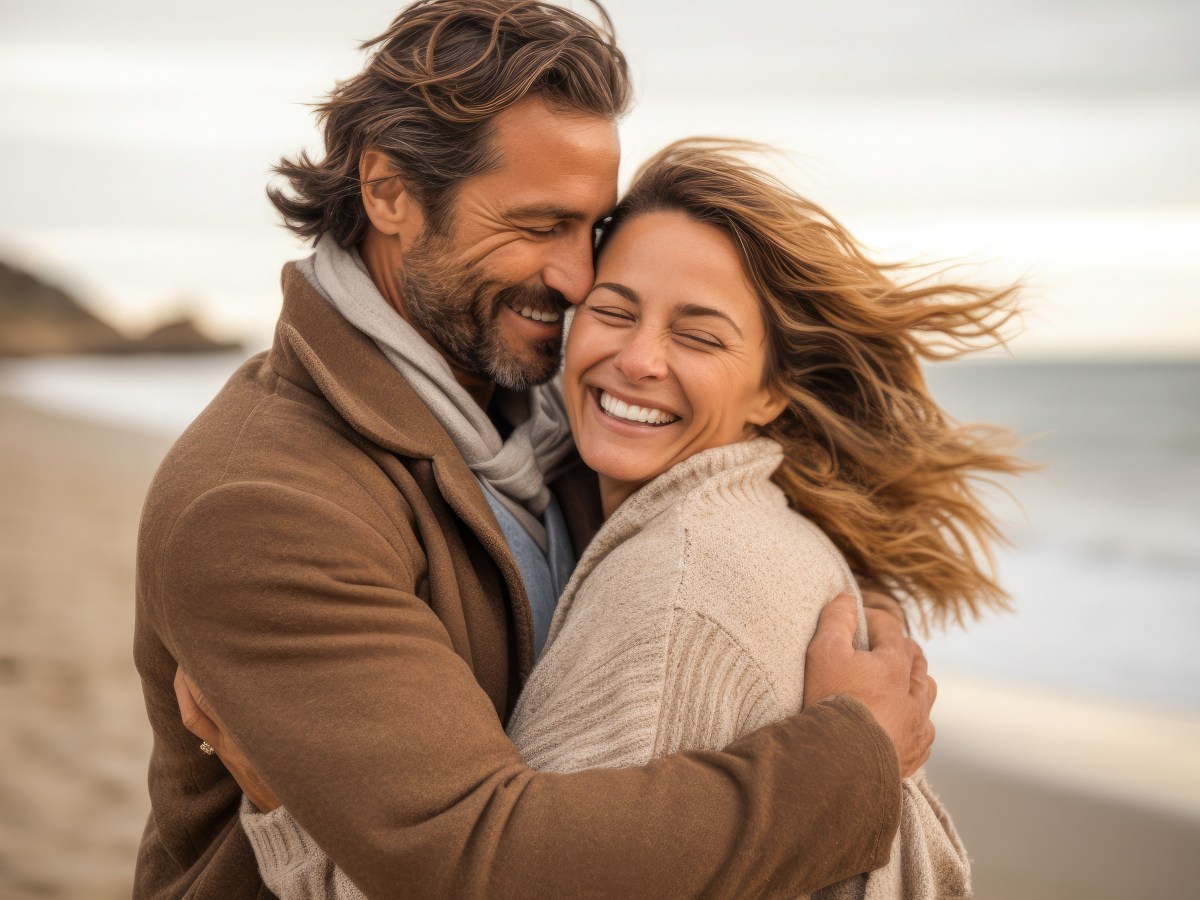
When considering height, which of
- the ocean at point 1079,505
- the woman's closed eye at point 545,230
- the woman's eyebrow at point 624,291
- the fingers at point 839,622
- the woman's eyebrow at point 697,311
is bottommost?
the ocean at point 1079,505

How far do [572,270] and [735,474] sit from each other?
2.02ft

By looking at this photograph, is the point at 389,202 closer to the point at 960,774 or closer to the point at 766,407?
the point at 766,407

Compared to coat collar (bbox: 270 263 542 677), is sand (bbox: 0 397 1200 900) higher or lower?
lower

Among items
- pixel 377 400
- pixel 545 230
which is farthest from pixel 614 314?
pixel 377 400

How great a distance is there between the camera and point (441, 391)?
93.2 inches

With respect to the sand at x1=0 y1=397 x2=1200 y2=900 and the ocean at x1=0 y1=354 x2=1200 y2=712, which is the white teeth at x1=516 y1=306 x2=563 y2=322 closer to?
the ocean at x1=0 y1=354 x2=1200 y2=712

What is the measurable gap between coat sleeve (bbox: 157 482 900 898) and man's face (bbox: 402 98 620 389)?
0.78 meters

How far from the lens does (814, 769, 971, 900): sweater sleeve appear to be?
201 centimetres

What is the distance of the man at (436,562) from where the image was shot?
173 centimetres

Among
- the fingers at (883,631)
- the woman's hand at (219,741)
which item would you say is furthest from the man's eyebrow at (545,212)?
the woman's hand at (219,741)

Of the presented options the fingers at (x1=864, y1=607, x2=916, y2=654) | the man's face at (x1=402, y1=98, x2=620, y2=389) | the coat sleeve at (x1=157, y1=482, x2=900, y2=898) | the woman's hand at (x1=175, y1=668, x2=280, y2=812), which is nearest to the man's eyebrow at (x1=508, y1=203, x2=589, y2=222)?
the man's face at (x1=402, y1=98, x2=620, y2=389)

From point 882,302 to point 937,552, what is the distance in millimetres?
652

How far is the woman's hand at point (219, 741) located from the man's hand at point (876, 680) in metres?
0.99

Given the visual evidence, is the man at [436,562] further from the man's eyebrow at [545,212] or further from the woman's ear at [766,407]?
the woman's ear at [766,407]
